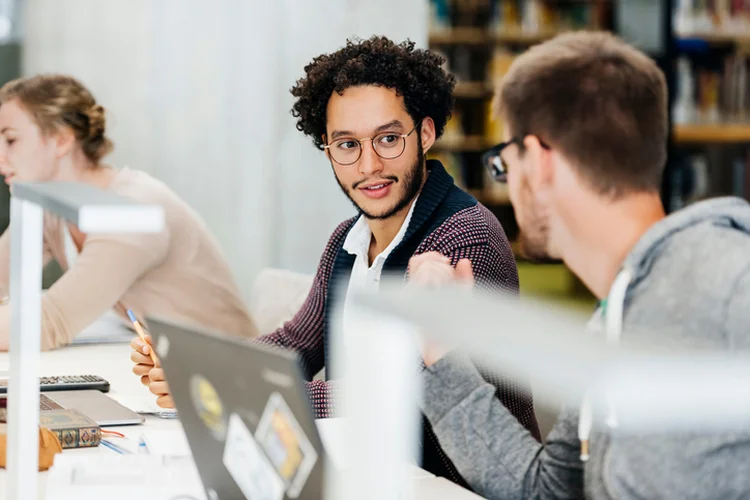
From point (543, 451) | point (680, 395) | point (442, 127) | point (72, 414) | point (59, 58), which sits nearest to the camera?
point (680, 395)

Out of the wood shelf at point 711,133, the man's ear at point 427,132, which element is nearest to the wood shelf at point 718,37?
A: the wood shelf at point 711,133

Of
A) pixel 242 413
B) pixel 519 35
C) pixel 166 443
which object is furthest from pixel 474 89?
pixel 242 413

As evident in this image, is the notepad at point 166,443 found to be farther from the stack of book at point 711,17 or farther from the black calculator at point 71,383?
the stack of book at point 711,17

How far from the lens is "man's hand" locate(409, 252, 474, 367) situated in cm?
127

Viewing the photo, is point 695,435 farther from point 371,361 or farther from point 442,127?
point 442,127

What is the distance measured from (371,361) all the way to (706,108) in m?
4.81

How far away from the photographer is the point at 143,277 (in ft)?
8.64

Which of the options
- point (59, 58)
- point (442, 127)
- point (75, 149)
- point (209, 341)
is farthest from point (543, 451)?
point (59, 58)

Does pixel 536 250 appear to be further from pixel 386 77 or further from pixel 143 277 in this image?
pixel 143 277

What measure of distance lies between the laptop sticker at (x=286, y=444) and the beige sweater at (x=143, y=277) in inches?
58.9

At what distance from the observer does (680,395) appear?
1.65 feet

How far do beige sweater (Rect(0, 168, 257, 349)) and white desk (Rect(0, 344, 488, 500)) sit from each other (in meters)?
0.09

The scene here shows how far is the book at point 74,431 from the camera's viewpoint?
1.45 m

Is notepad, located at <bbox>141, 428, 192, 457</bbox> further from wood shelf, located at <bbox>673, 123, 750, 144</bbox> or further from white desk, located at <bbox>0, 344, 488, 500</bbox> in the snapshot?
wood shelf, located at <bbox>673, 123, 750, 144</bbox>
